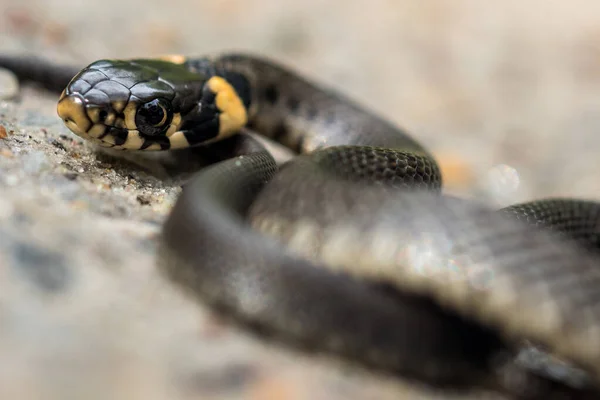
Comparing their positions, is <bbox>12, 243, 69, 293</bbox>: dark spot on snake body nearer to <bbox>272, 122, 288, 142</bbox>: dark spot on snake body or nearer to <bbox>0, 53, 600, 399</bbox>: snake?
<bbox>0, 53, 600, 399</bbox>: snake

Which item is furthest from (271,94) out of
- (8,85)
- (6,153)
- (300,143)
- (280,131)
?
(6,153)

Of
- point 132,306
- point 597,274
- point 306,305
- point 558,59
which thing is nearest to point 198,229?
point 132,306

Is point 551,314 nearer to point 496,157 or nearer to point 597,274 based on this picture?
point 597,274

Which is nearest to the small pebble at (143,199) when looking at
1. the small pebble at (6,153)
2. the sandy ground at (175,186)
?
the sandy ground at (175,186)

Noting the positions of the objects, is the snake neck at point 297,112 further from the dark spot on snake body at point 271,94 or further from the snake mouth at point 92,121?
the snake mouth at point 92,121

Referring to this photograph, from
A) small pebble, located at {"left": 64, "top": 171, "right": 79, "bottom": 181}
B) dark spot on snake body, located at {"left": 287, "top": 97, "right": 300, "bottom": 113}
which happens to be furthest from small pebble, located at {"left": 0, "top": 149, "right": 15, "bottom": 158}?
dark spot on snake body, located at {"left": 287, "top": 97, "right": 300, "bottom": 113}

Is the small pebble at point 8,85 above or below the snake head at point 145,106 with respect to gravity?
below

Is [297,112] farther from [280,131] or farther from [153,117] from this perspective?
[153,117]
